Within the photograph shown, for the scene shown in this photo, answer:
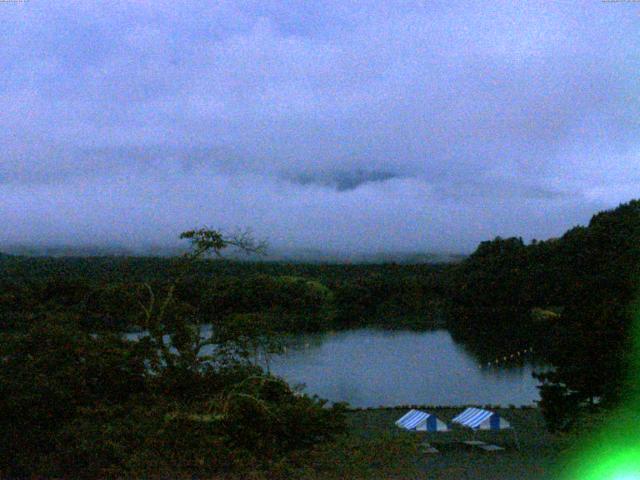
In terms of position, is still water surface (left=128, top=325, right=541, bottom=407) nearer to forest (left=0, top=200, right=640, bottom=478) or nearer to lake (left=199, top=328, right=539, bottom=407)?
lake (left=199, top=328, right=539, bottom=407)

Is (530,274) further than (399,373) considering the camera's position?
Yes

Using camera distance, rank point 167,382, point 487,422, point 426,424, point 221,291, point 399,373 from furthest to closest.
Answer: point 399,373, point 487,422, point 426,424, point 221,291, point 167,382

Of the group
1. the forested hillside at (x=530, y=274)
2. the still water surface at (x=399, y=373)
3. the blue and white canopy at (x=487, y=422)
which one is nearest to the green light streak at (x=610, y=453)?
the blue and white canopy at (x=487, y=422)

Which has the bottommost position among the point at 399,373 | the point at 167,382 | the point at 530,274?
the point at 399,373

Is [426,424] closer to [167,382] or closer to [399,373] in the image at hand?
[167,382]

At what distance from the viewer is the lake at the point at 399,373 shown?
24.8m

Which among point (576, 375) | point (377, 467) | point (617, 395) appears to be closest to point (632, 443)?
point (377, 467)

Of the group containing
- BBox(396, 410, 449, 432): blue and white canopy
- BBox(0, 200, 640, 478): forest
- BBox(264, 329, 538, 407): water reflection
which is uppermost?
BBox(0, 200, 640, 478): forest

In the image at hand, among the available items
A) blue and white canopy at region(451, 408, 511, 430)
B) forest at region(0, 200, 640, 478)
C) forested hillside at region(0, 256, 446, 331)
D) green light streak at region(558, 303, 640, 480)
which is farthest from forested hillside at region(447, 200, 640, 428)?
green light streak at region(558, 303, 640, 480)

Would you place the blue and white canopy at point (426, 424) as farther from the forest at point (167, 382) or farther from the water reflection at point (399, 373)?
the forest at point (167, 382)

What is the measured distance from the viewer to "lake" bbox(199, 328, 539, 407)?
81.5ft

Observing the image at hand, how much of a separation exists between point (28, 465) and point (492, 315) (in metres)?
43.9

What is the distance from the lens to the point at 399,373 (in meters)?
30.6

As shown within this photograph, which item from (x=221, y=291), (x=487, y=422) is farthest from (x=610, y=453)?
(x=487, y=422)
